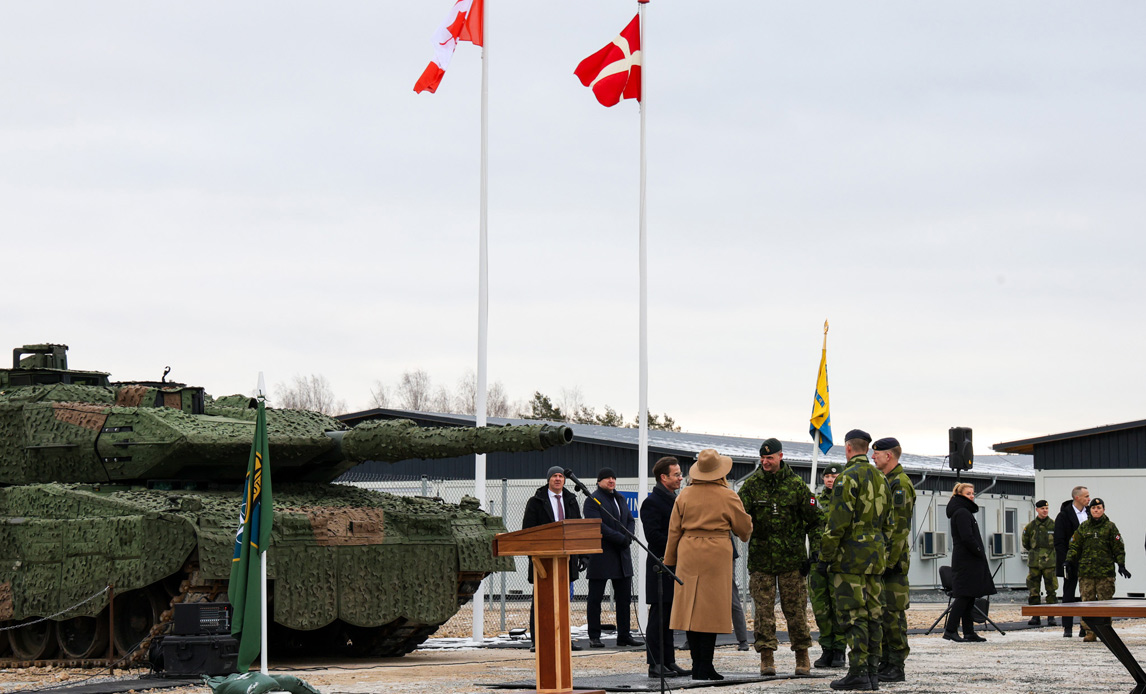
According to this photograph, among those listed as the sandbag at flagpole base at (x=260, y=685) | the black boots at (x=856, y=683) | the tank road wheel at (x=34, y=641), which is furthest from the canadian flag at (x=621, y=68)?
the sandbag at flagpole base at (x=260, y=685)

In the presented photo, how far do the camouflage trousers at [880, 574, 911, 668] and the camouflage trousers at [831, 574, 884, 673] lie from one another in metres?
0.40

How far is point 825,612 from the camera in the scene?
13.7 metres

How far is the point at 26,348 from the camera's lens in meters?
16.8

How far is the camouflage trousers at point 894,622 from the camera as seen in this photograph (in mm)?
11875

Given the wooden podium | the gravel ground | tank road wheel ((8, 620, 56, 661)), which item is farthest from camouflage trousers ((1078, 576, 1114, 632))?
tank road wheel ((8, 620, 56, 661))

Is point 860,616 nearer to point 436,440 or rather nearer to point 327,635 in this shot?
point 436,440

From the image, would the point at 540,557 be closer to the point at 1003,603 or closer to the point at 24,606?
the point at 24,606

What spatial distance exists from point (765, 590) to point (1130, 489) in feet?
56.9

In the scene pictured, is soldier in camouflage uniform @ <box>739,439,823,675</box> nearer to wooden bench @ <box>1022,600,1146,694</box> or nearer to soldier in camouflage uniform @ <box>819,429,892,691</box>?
soldier in camouflage uniform @ <box>819,429,892,691</box>

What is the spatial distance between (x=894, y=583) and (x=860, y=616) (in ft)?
2.75

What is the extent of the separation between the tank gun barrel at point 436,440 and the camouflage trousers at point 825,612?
3163 millimetres

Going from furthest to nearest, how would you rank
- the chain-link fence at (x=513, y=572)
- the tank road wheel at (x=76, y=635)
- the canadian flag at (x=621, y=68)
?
the chain-link fence at (x=513, y=572) → the canadian flag at (x=621, y=68) → the tank road wheel at (x=76, y=635)

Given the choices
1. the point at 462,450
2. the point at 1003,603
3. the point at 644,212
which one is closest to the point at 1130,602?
the point at 462,450

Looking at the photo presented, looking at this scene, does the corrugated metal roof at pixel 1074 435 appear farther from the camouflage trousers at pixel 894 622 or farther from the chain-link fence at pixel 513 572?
the camouflage trousers at pixel 894 622
